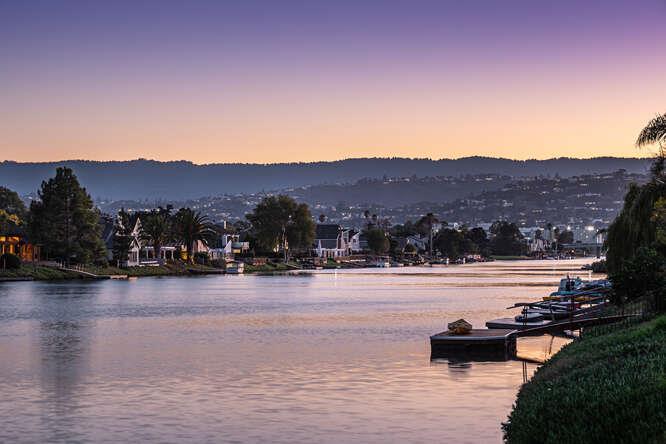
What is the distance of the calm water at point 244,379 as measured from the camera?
103 feet

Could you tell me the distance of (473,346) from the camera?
4853cm

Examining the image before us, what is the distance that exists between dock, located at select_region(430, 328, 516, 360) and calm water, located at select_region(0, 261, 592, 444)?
0.97 meters

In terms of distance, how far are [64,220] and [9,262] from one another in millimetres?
10042

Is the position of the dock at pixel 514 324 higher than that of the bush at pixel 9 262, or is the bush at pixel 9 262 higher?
the bush at pixel 9 262

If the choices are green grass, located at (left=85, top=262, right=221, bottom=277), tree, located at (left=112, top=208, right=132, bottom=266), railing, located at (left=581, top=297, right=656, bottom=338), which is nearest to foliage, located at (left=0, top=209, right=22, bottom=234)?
green grass, located at (left=85, top=262, right=221, bottom=277)

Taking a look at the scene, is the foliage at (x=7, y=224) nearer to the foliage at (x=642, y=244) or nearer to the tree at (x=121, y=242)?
the tree at (x=121, y=242)

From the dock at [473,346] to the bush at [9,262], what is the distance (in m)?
105

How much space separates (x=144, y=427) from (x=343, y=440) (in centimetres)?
604

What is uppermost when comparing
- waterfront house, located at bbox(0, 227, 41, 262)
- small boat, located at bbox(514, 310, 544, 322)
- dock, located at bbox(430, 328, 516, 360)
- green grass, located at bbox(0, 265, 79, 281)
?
waterfront house, located at bbox(0, 227, 41, 262)

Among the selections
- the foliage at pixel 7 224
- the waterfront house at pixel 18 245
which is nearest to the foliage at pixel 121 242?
the foliage at pixel 7 224

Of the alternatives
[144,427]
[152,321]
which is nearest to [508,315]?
[152,321]

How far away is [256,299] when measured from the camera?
10862cm

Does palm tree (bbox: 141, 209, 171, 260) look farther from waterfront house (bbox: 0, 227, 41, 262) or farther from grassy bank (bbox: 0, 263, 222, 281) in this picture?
waterfront house (bbox: 0, 227, 41, 262)

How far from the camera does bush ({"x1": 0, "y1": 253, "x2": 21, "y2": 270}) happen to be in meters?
143
